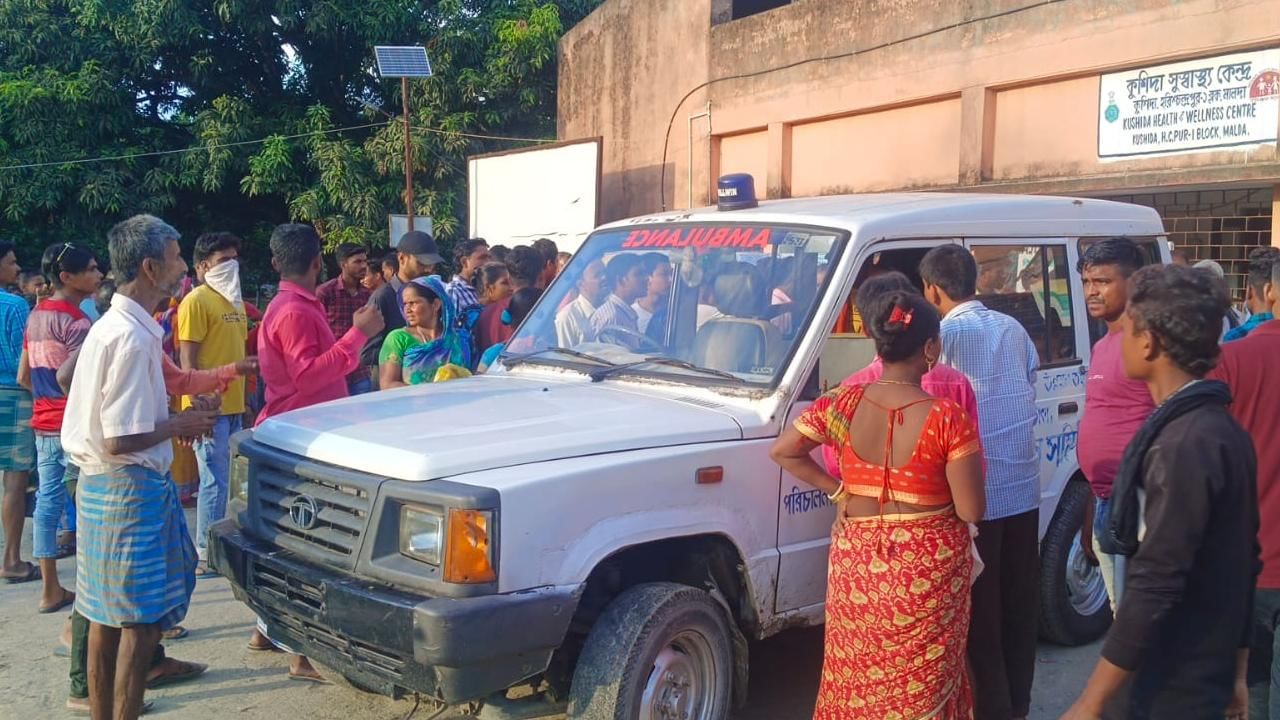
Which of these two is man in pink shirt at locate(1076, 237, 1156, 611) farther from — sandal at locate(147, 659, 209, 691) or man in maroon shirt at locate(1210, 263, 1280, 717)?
sandal at locate(147, 659, 209, 691)

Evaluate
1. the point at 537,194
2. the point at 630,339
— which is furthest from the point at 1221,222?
the point at 537,194

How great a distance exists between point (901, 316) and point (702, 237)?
1.49 m

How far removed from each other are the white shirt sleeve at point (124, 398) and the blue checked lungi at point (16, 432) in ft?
9.60

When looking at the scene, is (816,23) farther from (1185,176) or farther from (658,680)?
(658,680)

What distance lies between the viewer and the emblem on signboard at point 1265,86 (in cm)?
814

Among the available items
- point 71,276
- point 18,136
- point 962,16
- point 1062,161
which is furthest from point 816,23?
point 18,136

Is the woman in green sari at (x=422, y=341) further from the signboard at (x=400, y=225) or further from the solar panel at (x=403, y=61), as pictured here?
the solar panel at (x=403, y=61)

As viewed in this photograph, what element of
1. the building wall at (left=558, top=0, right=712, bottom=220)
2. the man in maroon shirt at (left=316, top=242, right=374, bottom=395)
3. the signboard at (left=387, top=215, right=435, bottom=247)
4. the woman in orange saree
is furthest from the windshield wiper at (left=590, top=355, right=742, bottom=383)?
the signboard at (left=387, top=215, right=435, bottom=247)

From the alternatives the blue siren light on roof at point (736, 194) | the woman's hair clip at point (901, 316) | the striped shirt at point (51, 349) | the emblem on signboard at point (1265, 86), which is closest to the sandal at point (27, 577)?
the striped shirt at point (51, 349)

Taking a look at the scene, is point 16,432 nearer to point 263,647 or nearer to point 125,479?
point 263,647

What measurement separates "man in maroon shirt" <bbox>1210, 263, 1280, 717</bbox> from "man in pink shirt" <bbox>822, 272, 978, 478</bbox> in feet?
2.33

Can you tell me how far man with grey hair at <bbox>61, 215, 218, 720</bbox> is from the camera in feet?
11.5

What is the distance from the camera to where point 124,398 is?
3.52 m

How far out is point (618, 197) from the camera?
52.0ft
